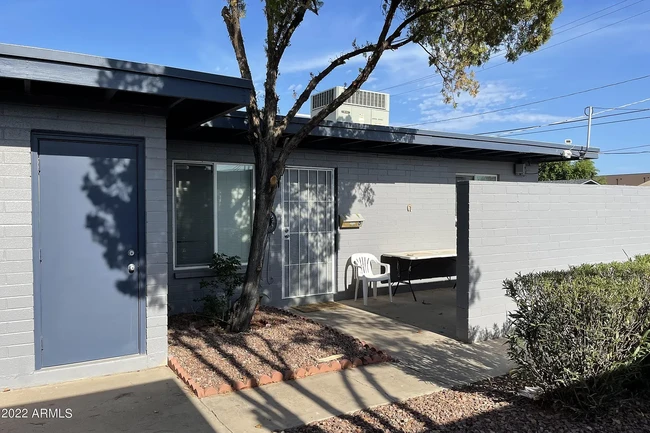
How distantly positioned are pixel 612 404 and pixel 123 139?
5.03 metres

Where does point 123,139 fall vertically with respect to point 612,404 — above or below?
above

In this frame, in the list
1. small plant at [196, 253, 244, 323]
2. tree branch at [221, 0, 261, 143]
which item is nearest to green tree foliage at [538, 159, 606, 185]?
small plant at [196, 253, 244, 323]

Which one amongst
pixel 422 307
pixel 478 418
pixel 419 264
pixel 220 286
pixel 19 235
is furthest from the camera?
pixel 419 264

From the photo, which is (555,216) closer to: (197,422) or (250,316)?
Answer: (250,316)

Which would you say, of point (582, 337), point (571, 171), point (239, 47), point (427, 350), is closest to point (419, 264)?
point (427, 350)

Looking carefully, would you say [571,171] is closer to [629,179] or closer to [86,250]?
[629,179]

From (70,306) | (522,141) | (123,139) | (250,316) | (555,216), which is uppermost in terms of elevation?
(522,141)

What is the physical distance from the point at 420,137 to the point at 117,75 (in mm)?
5416

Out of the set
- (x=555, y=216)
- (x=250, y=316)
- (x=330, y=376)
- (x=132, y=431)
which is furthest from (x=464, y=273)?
(x=132, y=431)

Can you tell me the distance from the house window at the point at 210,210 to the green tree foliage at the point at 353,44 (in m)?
1.45

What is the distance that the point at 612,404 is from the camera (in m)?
3.90

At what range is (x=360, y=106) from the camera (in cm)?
1080

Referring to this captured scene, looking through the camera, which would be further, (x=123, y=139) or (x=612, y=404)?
(x=123, y=139)

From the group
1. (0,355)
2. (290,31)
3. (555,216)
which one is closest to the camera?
(0,355)
